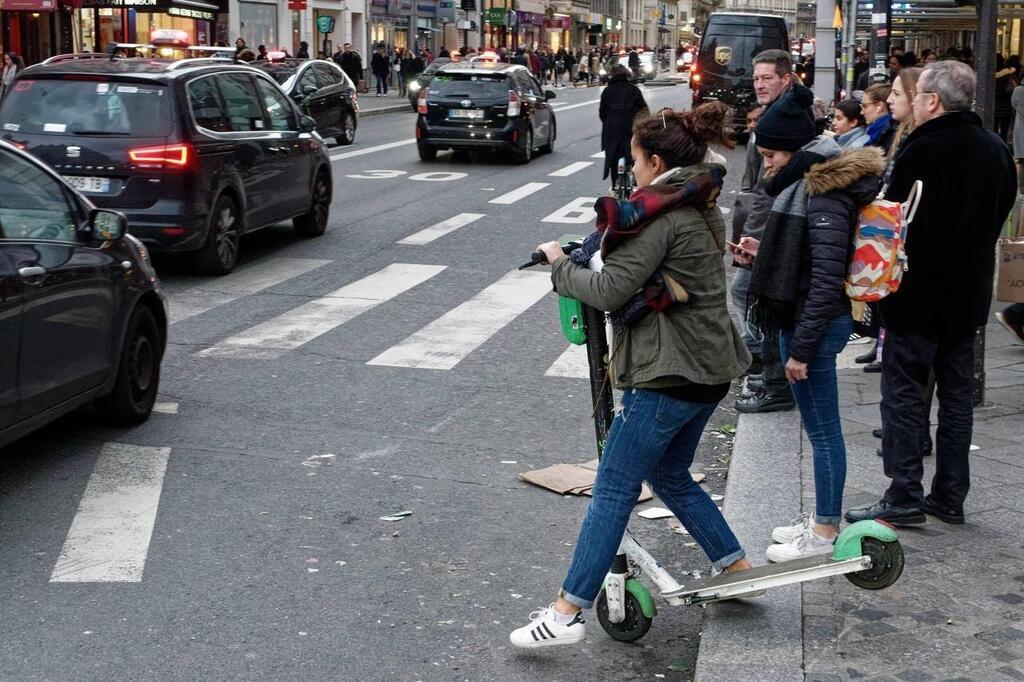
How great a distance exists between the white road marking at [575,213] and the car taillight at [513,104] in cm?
437

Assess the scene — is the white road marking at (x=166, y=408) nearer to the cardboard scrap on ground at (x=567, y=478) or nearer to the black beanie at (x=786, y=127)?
the cardboard scrap on ground at (x=567, y=478)

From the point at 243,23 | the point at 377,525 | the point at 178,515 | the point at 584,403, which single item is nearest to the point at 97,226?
the point at 178,515

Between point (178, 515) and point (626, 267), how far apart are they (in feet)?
8.51

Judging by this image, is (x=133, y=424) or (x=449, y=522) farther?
(x=133, y=424)

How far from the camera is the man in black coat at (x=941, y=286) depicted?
5.39m

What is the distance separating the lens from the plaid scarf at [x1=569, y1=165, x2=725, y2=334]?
13.5 ft

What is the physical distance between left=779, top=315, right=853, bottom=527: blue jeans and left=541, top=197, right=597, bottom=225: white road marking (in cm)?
1055

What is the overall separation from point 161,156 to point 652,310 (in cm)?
770

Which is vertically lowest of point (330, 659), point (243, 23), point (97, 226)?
point (330, 659)

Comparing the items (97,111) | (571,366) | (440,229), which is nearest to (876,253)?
(571,366)

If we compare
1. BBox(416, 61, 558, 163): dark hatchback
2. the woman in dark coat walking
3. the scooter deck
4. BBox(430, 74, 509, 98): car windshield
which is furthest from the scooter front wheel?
BBox(430, 74, 509, 98): car windshield

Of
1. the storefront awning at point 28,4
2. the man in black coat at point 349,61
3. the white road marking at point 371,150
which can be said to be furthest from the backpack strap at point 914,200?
the man in black coat at point 349,61

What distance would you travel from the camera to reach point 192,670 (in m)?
4.34

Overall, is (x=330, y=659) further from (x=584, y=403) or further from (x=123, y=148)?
(x=123, y=148)
